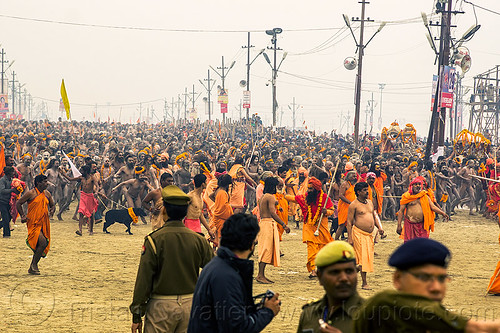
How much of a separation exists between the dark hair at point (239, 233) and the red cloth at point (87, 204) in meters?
11.9

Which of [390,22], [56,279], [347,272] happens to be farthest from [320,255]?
[390,22]

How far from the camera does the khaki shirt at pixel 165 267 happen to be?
16.3 feet

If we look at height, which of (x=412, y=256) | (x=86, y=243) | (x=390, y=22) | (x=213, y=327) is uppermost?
(x=390, y=22)

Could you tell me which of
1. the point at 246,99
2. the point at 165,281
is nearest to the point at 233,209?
the point at 165,281

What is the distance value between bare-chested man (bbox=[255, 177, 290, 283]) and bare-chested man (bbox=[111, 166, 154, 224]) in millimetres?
7168

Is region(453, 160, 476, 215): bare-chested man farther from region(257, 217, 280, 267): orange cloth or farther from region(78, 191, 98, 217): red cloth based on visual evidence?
region(257, 217, 280, 267): orange cloth

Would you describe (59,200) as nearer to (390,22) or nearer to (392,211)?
(392,211)

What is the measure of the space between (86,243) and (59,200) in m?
4.66

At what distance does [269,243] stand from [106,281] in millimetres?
2532

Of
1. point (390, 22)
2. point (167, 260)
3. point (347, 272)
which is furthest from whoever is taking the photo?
point (390, 22)

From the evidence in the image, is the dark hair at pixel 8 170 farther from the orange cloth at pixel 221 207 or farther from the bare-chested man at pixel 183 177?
the bare-chested man at pixel 183 177

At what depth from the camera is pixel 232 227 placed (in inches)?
158

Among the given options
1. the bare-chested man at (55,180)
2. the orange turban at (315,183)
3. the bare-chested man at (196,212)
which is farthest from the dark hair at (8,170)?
the orange turban at (315,183)

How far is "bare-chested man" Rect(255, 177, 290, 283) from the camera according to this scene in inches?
418
